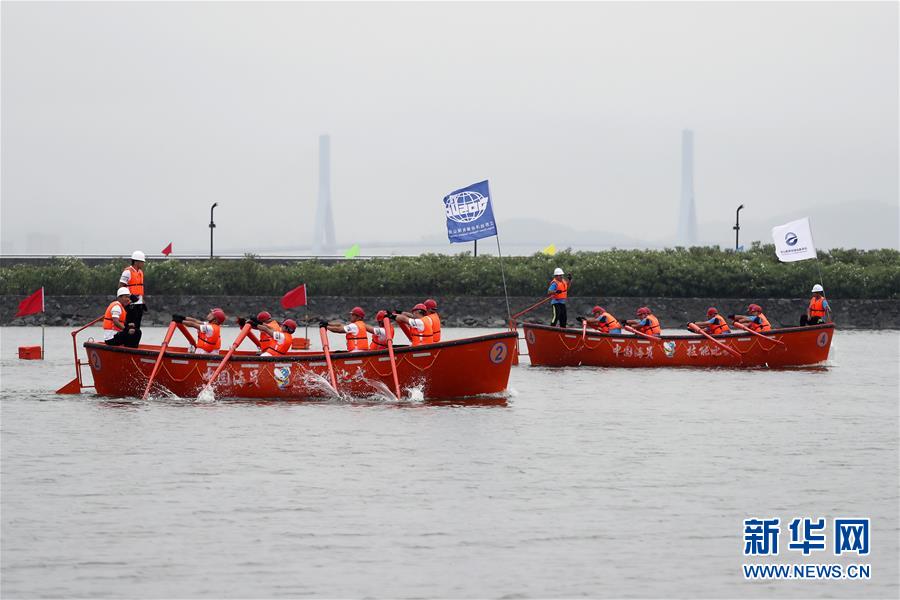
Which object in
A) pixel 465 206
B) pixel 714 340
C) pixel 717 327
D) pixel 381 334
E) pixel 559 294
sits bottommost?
pixel 714 340

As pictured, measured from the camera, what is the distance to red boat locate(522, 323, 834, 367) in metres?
36.4

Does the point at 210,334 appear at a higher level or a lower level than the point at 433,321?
lower

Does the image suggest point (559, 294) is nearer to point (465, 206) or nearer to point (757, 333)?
point (757, 333)

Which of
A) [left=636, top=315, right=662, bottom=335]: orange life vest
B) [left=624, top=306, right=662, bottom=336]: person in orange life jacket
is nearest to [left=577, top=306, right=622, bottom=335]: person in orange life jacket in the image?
[left=624, top=306, right=662, bottom=336]: person in orange life jacket

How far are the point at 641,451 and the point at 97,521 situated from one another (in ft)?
29.7

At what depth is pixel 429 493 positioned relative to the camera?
17438 millimetres

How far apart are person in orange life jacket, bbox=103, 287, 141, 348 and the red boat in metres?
12.6

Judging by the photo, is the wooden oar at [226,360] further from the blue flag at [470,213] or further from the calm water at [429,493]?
the blue flag at [470,213]

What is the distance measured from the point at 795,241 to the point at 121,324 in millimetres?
22802

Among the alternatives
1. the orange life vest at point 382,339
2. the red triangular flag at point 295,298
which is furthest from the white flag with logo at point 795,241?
the orange life vest at point 382,339

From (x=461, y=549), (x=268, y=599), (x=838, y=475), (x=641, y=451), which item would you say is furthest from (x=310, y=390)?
(x=268, y=599)

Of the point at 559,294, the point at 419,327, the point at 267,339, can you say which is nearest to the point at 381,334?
the point at 419,327

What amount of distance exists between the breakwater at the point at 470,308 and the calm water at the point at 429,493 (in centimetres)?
3481

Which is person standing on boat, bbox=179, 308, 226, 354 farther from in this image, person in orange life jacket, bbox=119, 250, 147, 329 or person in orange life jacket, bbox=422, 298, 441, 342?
person in orange life jacket, bbox=422, 298, 441, 342
